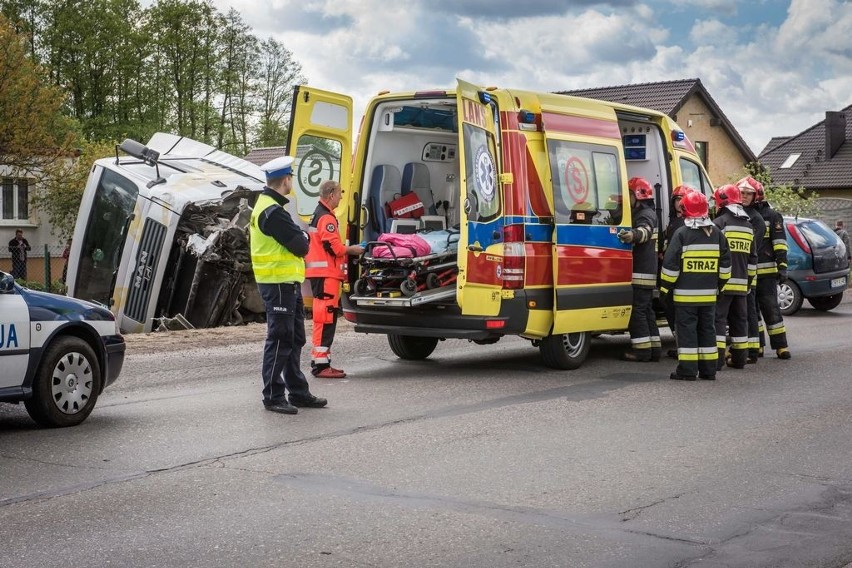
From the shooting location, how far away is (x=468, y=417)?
891 centimetres

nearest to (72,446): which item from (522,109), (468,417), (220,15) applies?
(468,417)

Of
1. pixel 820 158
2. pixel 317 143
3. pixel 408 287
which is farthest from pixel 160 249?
pixel 820 158

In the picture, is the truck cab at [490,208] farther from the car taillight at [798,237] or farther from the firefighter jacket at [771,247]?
the car taillight at [798,237]

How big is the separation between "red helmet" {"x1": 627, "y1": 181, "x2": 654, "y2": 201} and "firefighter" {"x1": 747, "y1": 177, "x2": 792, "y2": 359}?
1.47 m

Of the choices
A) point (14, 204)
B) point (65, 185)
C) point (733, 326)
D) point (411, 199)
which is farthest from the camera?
point (14, 204)

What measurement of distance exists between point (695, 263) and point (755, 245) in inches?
58.3

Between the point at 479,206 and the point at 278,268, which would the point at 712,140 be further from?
the point at 278,268

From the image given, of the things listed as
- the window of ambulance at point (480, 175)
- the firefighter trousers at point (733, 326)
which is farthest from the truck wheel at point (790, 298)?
the window of ambulance at point (480, 175)

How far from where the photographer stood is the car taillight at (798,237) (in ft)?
66.1

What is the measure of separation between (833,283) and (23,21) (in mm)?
41894

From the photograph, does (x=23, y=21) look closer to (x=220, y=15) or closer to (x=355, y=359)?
(x=220, y=15)

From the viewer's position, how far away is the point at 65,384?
8.29m

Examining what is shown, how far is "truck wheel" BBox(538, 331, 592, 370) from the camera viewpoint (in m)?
11.5

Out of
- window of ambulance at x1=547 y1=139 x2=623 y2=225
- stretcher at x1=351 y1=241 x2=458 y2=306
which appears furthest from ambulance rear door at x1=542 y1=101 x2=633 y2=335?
stretcher at x1=351 y1=241 x2=458 y2=306
